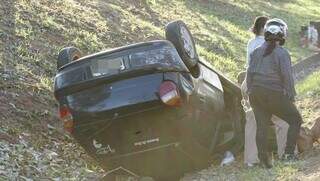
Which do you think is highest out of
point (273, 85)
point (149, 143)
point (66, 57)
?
point (273, 85)

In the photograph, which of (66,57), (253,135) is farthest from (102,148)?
(253,135)

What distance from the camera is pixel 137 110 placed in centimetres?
670

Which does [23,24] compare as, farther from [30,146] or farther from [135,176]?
[135,176]

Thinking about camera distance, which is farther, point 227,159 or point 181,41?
point 227,159

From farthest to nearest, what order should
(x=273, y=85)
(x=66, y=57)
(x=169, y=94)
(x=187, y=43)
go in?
(x=66, y=57) → (x=187, y=43) → (x=273, y=85) → (x=169, y=94)

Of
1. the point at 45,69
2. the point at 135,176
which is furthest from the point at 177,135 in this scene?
the point at 45,69

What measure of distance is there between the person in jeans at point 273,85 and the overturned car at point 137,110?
737 mm

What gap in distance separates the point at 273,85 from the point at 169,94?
4.77ft

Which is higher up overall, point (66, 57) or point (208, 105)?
point (66, 57)

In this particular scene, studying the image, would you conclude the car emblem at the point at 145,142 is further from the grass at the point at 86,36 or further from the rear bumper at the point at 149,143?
the grass at the point at 86,36

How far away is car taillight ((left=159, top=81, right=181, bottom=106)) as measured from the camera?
6645 millimetres

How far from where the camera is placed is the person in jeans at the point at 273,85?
7414 millimetres

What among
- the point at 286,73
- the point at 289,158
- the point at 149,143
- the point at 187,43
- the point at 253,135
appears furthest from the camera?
the point at 253,135

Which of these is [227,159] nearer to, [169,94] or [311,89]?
[169,94]
